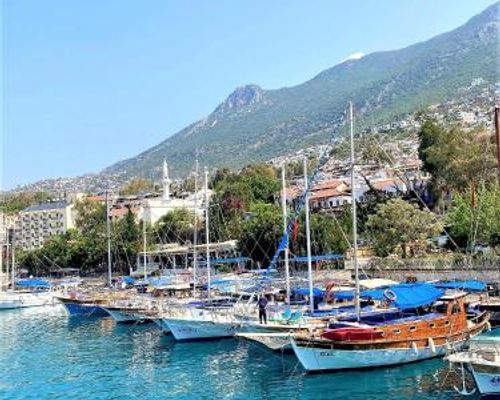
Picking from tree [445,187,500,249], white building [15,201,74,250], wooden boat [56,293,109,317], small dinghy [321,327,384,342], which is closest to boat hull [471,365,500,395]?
small dinghy [321,327,384,342]

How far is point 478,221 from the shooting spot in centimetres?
5641

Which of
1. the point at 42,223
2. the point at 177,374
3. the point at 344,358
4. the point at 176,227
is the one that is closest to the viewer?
the point at 344,358

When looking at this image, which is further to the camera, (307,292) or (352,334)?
(307,292)

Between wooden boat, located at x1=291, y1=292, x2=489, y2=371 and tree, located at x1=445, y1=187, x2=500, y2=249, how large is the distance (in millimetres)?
26513

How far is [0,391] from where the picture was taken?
2906cm

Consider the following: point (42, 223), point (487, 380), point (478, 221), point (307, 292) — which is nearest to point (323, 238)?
point (478, 221)

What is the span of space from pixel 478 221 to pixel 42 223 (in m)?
123

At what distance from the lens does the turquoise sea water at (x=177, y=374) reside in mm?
25141

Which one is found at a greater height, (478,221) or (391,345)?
(478,221)

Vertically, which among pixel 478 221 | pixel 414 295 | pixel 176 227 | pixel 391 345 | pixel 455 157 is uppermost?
pixel 455 157

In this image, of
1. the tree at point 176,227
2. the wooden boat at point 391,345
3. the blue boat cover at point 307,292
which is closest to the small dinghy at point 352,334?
the wooden boat at point 391,345

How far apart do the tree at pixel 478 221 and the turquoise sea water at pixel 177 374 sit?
95.9 ft

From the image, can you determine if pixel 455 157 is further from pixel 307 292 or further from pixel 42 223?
pixel 42 223

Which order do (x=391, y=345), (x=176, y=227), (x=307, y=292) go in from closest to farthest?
(x=391, y=345), (x=307, y=292), (x=176, y=227)
